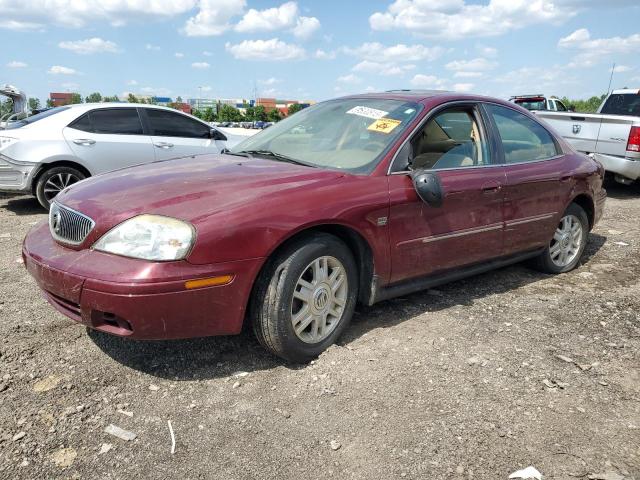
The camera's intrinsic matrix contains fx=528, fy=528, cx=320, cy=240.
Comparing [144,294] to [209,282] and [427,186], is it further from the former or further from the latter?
[427,186]

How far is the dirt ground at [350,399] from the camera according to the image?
7.45 ft

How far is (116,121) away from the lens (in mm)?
7500

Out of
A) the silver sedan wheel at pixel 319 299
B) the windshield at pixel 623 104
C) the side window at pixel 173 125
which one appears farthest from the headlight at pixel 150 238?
the windshield at pixel 623 104

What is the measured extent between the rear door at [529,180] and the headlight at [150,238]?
2.55 metres

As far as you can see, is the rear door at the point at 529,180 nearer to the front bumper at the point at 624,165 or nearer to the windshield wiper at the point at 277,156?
the windshield wiper at the point at 277,156

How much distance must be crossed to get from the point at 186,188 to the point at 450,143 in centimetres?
202

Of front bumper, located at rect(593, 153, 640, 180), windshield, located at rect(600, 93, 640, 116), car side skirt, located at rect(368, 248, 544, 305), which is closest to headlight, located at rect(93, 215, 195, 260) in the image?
car side skirt, located at rect(368, 248, 544, 305)

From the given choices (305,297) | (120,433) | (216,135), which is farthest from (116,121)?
(120,433)

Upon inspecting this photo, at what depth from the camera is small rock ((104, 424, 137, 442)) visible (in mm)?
2403

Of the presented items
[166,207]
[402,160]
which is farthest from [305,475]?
[402,160]

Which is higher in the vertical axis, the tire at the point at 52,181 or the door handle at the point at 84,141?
the door handle at the point at 84,141

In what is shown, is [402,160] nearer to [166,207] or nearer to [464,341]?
[464,341]

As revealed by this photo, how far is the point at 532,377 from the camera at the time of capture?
2.98 m

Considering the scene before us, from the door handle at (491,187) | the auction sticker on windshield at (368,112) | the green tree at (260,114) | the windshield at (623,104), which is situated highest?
the auction sticker on windshield at (368,112)
